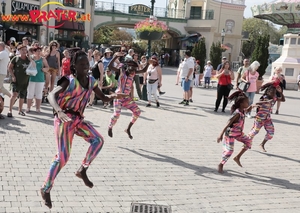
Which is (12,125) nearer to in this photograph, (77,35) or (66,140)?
(66,140)

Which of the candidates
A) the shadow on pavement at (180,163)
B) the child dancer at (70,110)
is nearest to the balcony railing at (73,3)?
the shadow on pavement at (180,163)

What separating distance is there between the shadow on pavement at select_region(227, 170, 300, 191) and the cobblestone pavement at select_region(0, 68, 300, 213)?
0.06 feet

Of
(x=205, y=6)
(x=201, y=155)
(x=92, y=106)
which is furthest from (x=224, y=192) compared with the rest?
(x=205, y=6)

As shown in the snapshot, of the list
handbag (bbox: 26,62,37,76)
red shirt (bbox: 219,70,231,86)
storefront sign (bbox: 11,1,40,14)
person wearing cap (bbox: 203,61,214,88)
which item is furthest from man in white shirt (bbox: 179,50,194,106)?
storefront sign (bbox: 11,1,40,14)

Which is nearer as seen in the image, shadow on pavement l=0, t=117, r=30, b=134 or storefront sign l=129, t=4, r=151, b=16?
shadow on pavement l=0, t=117, r=30, b=134

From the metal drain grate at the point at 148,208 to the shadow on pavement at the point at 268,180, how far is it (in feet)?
6.77

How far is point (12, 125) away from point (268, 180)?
540 centimetres

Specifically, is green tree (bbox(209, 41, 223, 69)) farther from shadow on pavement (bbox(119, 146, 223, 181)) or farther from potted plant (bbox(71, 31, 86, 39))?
potted plant (bbox(71, 31, 86, 39))

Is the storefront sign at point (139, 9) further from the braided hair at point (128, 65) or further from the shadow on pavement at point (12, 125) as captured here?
the braided hair at point (128, 65)

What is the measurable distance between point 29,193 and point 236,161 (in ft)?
11.6

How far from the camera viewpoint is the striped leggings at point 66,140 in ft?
13.3

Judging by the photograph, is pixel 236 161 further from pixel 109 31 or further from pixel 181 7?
pixel 109 31

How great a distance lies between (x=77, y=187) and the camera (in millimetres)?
5047

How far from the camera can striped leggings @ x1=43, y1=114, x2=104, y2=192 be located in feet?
13.3
